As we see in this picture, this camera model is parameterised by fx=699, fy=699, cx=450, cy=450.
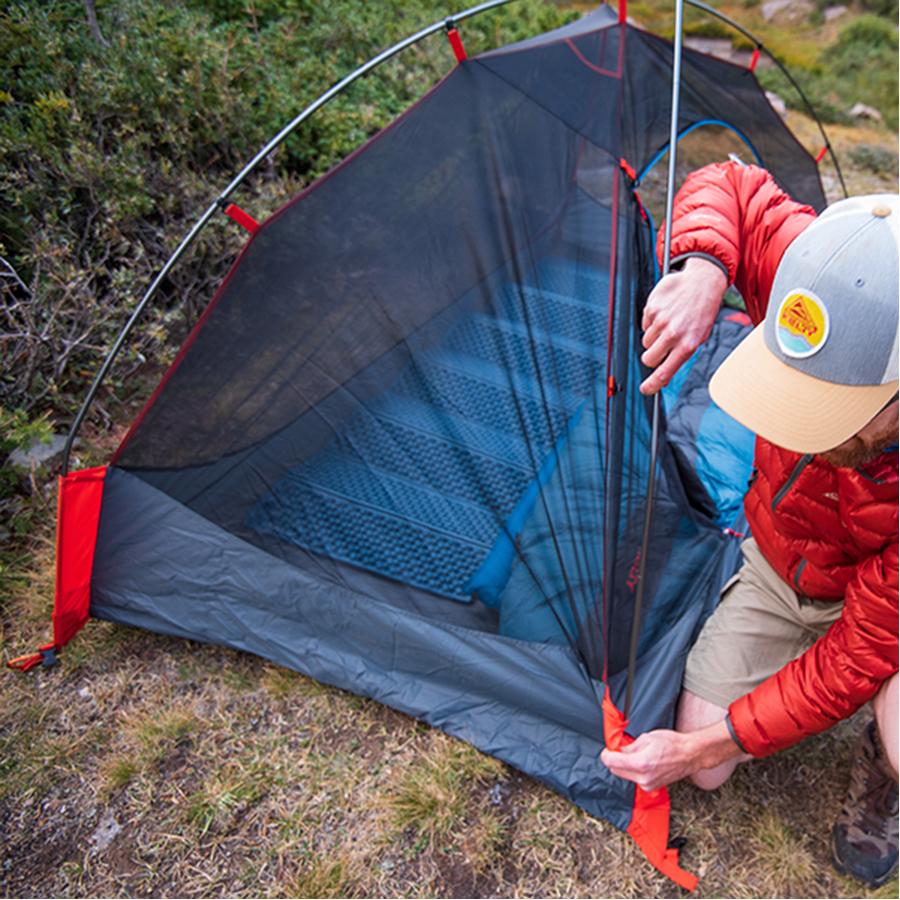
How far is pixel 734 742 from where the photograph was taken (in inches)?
52.9

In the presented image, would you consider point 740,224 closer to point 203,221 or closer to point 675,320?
point 675,320

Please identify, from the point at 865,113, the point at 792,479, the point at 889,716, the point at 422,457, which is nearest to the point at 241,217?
the point at 422,457

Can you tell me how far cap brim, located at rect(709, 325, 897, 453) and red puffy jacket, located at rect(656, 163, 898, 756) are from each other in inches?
8.6

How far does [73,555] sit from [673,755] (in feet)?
4.64

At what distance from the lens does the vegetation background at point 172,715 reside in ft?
4.75

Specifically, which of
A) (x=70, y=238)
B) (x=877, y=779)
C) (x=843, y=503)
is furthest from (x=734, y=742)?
(x=70, y=238)

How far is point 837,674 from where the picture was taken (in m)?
1.26

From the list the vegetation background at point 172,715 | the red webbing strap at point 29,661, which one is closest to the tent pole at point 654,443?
the vegetation background at point 172,715

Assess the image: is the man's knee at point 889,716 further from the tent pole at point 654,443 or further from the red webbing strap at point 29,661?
Result: the red webbing strap at point 29,661

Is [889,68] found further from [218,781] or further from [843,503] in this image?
[218,781]

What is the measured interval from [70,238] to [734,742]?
2464 mm

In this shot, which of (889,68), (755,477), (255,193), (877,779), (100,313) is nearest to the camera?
(877,779)

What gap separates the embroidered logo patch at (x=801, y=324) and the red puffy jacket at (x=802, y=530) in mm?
297

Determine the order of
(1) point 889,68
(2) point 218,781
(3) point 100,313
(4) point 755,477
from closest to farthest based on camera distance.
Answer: (2) point 218,781, (4) point 755,477, (3) point 100,313, (1) point 889,68
